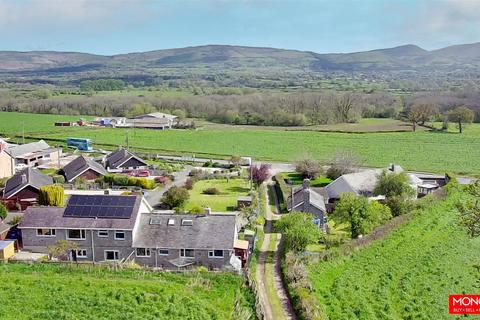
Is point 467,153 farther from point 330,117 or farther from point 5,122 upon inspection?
point 5,122

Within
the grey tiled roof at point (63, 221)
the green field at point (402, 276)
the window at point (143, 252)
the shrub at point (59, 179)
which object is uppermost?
the grey tiled roof at point (63, 221)

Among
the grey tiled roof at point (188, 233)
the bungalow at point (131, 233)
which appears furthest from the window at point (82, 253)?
the grey tiled roof at point (188, 233)

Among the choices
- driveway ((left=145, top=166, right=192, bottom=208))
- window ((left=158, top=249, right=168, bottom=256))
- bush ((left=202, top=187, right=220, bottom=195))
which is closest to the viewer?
window ((left=158, top=249, right=168, bottom=256))

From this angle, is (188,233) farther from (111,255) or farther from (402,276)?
(402,276)

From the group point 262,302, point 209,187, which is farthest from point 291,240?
point 209,187

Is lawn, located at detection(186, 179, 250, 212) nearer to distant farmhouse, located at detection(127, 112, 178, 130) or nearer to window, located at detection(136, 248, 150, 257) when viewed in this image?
window, located at detection(136, 248, 150, 257)

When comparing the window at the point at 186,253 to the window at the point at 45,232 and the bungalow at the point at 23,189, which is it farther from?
the bungalow at the point at 23,189

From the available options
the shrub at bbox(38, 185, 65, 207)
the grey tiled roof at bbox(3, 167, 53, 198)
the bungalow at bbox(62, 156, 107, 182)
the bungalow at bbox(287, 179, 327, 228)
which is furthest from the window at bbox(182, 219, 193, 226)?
the bungalow at bbox(62, 156, 107, 182)
